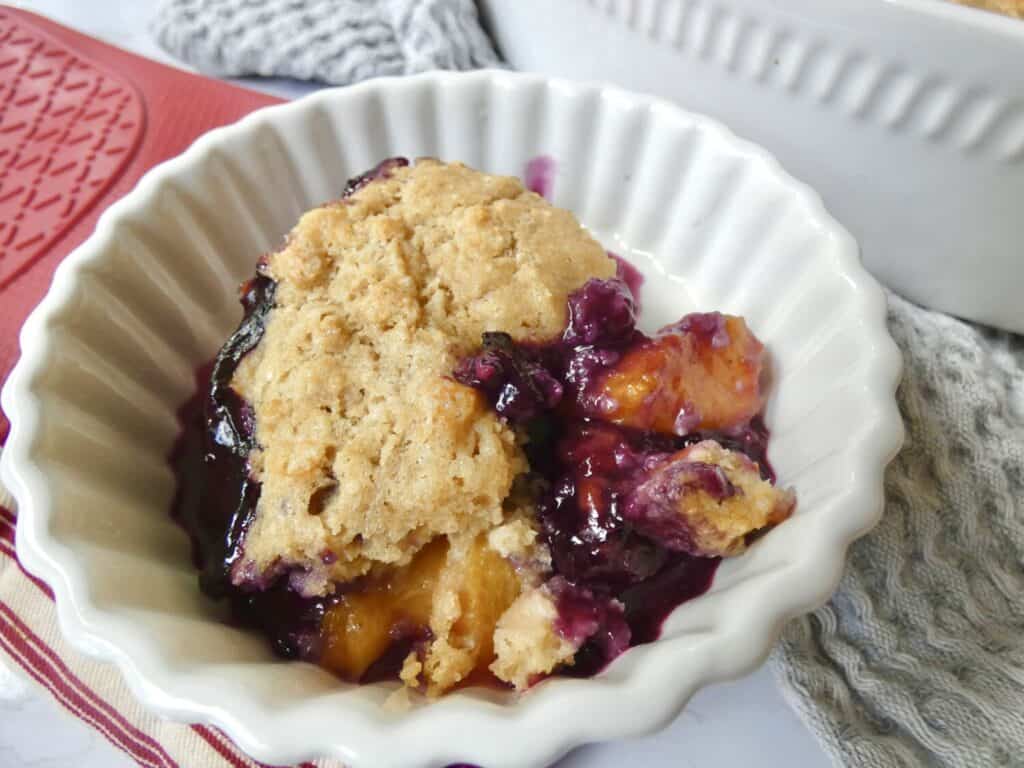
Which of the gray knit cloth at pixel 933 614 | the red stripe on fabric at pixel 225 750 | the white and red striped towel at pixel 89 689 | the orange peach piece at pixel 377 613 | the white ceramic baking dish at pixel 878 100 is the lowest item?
the white and red striped towel at pixel 89 689

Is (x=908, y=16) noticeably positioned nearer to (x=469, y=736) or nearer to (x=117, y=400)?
(x=469, y=736)

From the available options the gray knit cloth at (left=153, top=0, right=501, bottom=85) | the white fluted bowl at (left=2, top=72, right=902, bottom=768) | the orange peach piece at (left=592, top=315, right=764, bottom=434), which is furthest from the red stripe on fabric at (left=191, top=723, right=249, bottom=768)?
the gray knit cloth at (left=153, top=0, right=501, bottom=85)

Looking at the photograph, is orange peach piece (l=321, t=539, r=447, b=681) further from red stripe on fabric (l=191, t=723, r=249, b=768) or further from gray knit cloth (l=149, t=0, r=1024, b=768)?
gray knit cloth (l=149, t=0, r=1024, b=768)

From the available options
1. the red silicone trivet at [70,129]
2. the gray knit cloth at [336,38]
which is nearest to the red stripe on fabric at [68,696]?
the red silicone trivet at [70,129]

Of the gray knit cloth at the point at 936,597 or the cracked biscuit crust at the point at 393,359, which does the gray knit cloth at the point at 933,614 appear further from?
the cracked biscuit crust at the point at 393,359

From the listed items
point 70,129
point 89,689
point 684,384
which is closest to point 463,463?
point 684,384

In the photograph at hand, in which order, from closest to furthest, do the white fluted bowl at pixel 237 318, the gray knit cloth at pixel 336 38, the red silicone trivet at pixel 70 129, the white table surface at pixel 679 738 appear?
the white fluted bowl at pixel 237 318, the white table surface at pixel 679 738, the red silicone trivet at pixel 70 129, the gray knit cloth at pixel 336 38

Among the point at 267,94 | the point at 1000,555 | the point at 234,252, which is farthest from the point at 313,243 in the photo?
the point at 1000,555
